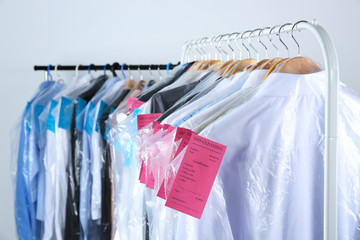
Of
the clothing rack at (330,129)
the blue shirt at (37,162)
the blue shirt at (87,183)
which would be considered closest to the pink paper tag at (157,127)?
the clothing rack at (330,129)

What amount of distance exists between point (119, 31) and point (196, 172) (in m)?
1.92

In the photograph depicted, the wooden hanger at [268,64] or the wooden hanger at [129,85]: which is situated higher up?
the wooden hanger at [268,64]

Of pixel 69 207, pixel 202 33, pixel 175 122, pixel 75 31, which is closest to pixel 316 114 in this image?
pixel 175 122

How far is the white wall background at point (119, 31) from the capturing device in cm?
221

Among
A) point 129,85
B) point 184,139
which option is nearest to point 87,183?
point 129,85

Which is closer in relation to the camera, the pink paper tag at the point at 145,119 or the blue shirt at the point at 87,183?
the pink paper tag at the point at 145,119

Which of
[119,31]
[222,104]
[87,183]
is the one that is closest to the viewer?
[222,104]

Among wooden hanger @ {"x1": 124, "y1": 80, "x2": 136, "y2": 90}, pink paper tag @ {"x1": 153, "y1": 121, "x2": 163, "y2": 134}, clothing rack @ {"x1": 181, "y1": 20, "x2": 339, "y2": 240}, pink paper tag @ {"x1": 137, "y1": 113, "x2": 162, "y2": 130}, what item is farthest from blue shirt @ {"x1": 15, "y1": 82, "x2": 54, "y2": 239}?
clothing rack @ {"x1": 181, "y1": 20, "x2": 339, "y2": 240}

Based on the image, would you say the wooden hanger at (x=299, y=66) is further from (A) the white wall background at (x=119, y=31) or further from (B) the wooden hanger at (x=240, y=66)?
(A) the white wall background at (x=119, y=31)

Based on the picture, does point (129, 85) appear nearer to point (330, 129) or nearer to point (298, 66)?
point (298, 66)

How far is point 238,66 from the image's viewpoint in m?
1.28

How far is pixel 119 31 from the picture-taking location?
2645mm

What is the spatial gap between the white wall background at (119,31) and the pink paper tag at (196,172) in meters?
1.51

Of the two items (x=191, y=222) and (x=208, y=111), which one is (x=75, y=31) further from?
(x=191, y=222)
